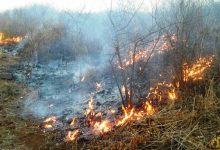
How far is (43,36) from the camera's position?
17422 mm

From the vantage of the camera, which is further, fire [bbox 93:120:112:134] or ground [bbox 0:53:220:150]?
fire [bbox 93:120:112:134]

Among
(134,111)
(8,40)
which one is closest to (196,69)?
(134,111)

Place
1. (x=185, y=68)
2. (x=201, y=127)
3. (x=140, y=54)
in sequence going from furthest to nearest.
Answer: (x=140, y=54) < (x=185, y=68) < (x=201, y=127)

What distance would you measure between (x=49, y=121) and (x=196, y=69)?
14.9 feet

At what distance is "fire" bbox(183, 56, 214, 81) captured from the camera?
929 centimetres

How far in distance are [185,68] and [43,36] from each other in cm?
1022

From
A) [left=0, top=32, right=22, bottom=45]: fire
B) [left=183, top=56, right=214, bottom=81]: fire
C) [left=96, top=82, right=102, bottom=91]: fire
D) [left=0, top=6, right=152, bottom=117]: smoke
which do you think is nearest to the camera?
[left=183, top=56, right=214, bottom=81]: fire

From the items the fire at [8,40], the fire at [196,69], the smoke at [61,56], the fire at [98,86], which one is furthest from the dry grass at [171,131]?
the fire at [8,40]

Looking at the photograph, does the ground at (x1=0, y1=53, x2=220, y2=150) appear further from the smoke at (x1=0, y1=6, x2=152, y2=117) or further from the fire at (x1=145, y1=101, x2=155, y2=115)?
the smoke at (x1=0, y1=6, x2=152, y2=117)

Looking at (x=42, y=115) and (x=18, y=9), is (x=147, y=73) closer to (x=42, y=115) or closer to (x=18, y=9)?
(x=42, y=115)

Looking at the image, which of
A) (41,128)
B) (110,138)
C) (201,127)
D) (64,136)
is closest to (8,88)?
(41,128)

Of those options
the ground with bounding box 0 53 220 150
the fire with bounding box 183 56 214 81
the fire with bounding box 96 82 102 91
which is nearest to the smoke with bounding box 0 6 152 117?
the fire with bounding box 96 82 102 91

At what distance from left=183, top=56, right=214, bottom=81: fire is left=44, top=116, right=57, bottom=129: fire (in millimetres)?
3914

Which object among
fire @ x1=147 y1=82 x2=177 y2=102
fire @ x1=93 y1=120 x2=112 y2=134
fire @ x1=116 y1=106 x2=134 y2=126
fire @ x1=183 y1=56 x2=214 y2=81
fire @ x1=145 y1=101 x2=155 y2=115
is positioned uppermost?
fire @ x1=183 y1=56 x2=214 y2=81
